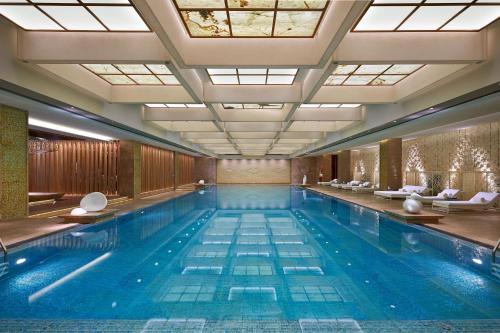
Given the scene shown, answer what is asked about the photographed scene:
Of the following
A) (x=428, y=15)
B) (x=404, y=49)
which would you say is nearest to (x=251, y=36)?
(x=404, y=49)

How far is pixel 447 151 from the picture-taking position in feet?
48.5

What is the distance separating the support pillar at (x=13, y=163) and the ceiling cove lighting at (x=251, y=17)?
6007 millimetres

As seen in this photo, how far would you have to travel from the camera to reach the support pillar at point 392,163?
15.8 m

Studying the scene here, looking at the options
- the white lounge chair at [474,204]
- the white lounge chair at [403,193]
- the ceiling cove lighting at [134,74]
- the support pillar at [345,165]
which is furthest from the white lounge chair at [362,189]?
the ceiling cove lighting at [134,74]

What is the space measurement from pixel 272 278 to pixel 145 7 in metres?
3.81

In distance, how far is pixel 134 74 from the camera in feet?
25.8

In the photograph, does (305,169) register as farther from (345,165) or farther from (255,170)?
(345,165)

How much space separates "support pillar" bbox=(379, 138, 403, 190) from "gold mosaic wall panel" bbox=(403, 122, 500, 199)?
160cm

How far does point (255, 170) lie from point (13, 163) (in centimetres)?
2804

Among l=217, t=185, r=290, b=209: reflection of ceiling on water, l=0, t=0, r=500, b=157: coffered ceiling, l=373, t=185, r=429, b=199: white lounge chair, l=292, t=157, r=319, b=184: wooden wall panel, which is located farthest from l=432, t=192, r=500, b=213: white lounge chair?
l=292, t=157, r=319, b=184: wooden wall panel

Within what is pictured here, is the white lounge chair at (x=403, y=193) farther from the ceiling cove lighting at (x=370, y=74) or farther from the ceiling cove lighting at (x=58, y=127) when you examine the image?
the ceiling cove lighting at (x=58, y=127)

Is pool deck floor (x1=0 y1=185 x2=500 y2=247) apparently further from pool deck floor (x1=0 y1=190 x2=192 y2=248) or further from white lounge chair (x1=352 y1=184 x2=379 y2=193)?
white lounge chair (x1=352 y1=184 x2=379 y2=193)

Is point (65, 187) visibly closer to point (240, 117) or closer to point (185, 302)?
point (240, 117)

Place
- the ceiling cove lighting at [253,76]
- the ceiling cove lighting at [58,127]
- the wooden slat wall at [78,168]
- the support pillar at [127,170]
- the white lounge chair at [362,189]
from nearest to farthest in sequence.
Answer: the ceiling cove lighting at [253,76] < the ceiling cove lighting at [58,127] < the support pillar at [127,170] < the wooden slat wall at [78,168] < the white lounge chair at [362,189]
